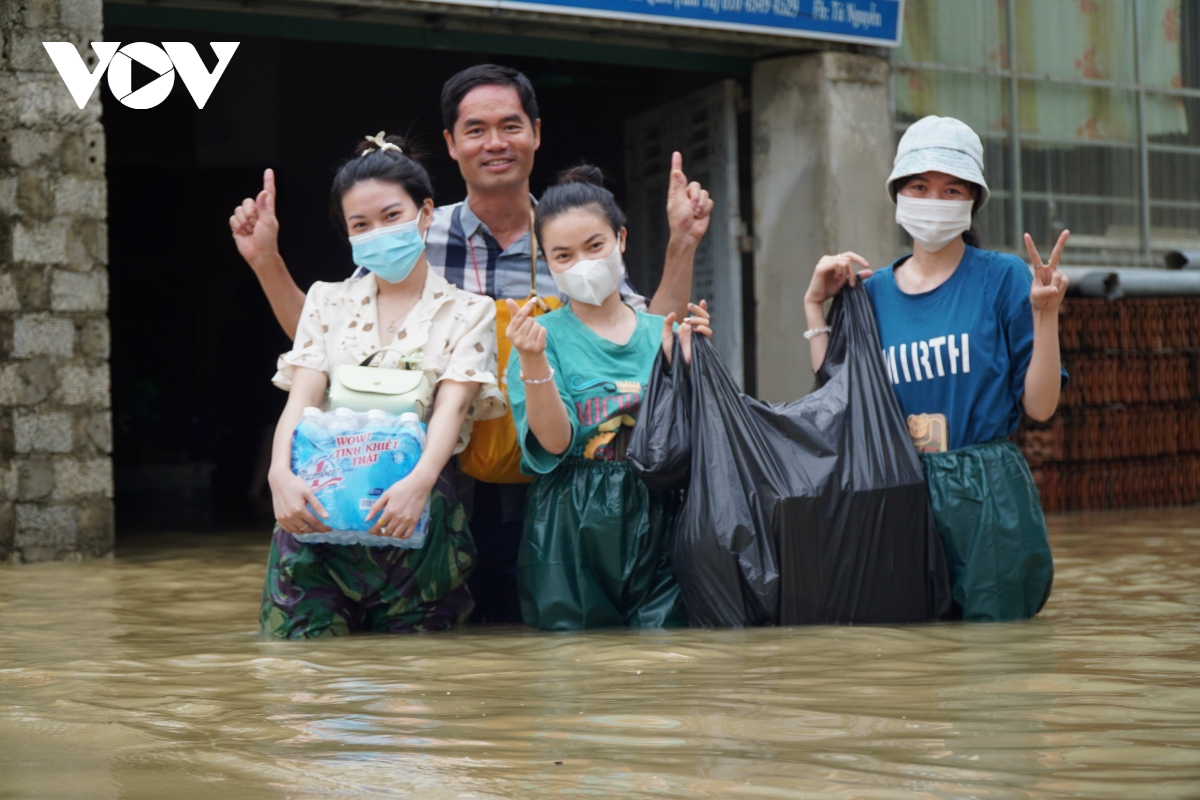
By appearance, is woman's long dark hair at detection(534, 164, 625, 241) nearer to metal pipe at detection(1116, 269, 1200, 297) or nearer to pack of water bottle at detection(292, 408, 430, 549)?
pack of water bottle at detection(292, 408, 430, 549)

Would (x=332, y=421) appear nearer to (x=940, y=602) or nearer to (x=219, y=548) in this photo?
(x=940, y=602)

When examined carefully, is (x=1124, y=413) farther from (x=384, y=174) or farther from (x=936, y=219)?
(x=384, y=174)

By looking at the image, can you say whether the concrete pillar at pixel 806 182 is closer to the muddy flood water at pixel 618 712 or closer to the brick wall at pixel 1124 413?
the brick wall at pixel 1124 413

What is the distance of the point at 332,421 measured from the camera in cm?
328

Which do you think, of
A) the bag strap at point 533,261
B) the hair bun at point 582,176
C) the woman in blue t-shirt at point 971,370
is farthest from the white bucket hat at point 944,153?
the bag strap at point 533,261

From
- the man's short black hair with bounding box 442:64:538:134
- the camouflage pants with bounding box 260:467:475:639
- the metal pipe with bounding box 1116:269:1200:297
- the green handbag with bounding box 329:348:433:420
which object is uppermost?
the man's short black hair with bounding box 442:64:538:134

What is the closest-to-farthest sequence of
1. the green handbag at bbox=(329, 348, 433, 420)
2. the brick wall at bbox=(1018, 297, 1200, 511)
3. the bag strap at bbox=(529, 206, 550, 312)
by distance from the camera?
1. the green handbag at bbox=(329, 348, 433, 420)
2. the bag strap at bbox=(529, 206, 550, 312)
3. the brick wall at bbox=(1018, 297, 1200, 511)

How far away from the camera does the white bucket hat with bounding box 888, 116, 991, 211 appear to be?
3418mm

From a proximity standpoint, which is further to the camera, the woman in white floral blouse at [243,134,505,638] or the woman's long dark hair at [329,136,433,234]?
the woman's long dark hair at [329,136,433,234]

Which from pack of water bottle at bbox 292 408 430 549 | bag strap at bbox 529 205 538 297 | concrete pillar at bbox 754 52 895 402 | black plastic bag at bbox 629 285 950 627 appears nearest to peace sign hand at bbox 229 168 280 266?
pack of water bottle at bbox 292 408 430 549

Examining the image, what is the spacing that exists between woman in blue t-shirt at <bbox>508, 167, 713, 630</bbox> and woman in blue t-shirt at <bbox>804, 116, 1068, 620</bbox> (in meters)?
0.55

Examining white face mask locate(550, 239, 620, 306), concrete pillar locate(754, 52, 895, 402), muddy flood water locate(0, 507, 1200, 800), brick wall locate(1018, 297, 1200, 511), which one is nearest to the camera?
muddy flood water locate(0, 507, 1200, 800)

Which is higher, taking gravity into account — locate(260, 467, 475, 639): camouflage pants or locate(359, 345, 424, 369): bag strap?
locate(359, 345, 424, 369): bag strap

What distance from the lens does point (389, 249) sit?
348 cm
